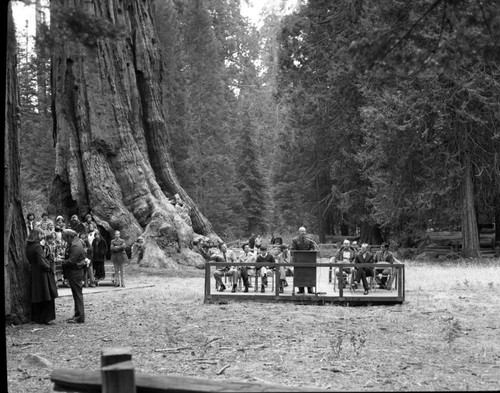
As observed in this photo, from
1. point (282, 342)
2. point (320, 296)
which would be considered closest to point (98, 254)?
point (320, 296)

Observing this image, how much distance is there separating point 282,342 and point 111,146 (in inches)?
729

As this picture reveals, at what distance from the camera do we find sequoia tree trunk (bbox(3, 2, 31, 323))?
11922 millimetres

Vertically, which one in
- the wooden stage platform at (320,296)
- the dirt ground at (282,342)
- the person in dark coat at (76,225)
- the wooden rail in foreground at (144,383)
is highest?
the person in dark coat at (76,225)

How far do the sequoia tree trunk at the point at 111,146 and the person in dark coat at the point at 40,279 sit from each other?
1305 centimetres

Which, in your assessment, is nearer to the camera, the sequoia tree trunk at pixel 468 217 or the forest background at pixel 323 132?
the forest background at pixel 323 132

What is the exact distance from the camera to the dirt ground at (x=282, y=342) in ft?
26.9

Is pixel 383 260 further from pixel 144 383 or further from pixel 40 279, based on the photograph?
pixel 144 383

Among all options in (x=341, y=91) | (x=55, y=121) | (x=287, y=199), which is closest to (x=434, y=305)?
(x=55, y=121)

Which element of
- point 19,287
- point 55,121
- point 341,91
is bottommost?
point 19,287

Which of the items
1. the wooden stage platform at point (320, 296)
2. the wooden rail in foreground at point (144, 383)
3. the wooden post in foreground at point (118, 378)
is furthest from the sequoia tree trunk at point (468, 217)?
the wooden post in foreground at point (118, 378)

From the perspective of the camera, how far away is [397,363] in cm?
889

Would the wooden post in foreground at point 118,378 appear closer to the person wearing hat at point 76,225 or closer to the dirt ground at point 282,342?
the dirt ground at point 282,342

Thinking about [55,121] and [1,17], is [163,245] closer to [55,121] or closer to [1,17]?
[55,121]

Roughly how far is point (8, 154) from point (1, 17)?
6.11 metres
